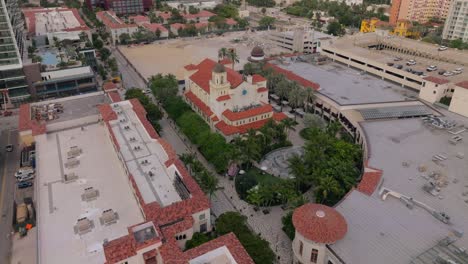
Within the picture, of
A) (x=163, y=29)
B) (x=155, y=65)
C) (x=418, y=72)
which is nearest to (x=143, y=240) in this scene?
(x=418, y=72)

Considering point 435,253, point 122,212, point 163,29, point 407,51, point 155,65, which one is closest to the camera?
point 435,253

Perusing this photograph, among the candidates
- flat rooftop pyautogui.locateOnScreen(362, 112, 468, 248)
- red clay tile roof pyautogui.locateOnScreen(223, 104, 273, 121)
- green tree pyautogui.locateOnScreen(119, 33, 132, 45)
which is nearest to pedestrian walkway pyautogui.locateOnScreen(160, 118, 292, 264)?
red clay tile roof pyautogui.locateOnScreen(223, 104, 273, 121)

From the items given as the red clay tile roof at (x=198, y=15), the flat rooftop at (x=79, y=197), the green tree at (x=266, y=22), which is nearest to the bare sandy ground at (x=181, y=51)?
the green tree at (x=266, y=22)

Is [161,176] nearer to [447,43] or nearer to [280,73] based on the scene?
[280,73]

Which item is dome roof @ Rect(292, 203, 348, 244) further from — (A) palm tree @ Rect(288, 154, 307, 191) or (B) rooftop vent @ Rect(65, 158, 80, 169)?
(B) rooftop vent @ Rect(65, 158, 80, 169)

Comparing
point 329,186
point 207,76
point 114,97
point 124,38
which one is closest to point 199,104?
point 207,76

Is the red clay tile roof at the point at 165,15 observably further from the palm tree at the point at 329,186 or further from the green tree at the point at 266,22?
the palm tree at the point at 329,186

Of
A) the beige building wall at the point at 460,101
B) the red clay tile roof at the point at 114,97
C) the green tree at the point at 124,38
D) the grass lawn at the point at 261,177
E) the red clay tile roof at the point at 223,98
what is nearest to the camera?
the grass lawn at the point at 261,177
